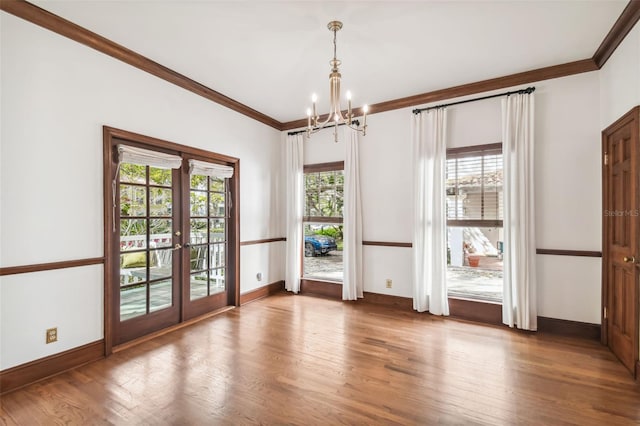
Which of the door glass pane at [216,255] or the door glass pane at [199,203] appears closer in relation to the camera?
the door glass pane at [199,203]

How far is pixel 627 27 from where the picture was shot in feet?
8.19

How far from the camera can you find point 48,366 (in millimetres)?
2463

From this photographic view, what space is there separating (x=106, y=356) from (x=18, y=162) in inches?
72.7

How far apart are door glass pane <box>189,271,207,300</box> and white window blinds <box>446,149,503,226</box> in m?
3.39

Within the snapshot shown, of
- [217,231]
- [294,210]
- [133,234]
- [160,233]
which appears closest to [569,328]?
[294,210]

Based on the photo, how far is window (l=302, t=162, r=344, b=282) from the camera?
4.93 metres

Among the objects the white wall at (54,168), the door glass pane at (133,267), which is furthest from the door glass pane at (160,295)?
the white wall at (54,168)

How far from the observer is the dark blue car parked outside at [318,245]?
5617mm

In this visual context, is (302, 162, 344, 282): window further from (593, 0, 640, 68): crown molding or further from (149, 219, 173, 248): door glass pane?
(593, 0, 640, 68): crown molding

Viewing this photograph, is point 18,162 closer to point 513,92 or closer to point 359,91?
point 359,91

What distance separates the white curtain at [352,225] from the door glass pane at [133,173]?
2.71 metres

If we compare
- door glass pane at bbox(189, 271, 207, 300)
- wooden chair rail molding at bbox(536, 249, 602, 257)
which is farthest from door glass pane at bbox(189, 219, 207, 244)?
wooden chair rail molding at bbox(536, 249, 602, 257)

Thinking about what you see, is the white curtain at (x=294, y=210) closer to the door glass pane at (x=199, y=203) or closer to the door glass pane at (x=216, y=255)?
the door glass pane at (x=216, y=255)

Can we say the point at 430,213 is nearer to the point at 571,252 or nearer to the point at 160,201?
the point at 571,252
